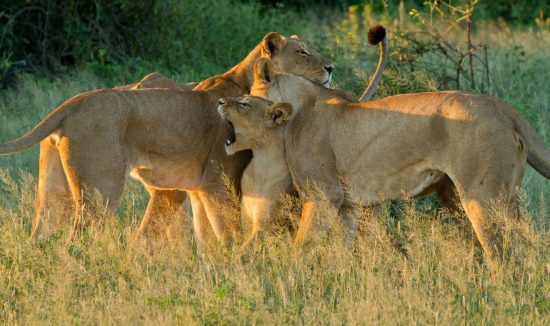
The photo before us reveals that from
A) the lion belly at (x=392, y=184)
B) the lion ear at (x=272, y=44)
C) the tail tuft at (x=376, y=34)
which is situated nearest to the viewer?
the lion belly at (x=392, y=184)

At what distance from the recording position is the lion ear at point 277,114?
5.86 metres

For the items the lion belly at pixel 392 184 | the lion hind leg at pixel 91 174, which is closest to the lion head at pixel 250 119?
the lion belly at pixel 392 184

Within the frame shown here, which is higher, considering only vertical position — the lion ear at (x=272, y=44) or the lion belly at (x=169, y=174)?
the lion ear at (x=272, y=44)

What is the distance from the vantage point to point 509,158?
510cm

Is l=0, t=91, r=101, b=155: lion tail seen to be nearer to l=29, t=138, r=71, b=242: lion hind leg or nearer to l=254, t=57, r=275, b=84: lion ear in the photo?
l=29, t=138, r=71, b=242: lion hind leg

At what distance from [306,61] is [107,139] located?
1635mm

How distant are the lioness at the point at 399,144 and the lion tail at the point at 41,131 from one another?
3.01ft

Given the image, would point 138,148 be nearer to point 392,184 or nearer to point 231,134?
point 231,134

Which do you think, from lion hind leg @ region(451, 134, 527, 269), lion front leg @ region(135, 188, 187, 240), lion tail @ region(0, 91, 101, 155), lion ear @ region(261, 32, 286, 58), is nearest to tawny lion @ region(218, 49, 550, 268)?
lion hind leg @ region(451, 134, 527, 269)

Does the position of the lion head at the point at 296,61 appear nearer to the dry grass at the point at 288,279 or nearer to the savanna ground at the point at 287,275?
the savanna ground at the point at 287,275

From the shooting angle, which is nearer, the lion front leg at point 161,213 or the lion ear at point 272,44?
the lion front leg at point 161,213

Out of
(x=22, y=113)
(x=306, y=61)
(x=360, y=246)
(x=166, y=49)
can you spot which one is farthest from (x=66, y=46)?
(x=360, y=246)

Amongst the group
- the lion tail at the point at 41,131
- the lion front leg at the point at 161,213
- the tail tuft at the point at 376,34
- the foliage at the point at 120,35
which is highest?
the tail tuft at the point at 376,34

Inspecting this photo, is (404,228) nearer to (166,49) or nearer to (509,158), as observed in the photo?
(509,158)
